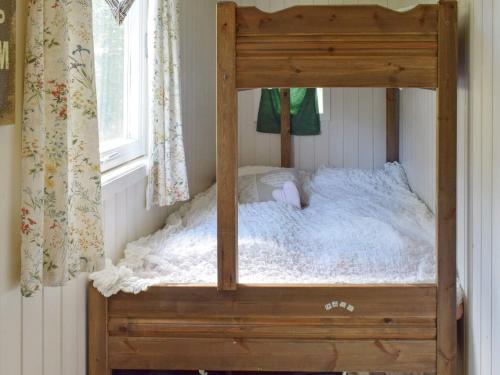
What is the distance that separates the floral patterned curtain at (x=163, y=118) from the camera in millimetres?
2555


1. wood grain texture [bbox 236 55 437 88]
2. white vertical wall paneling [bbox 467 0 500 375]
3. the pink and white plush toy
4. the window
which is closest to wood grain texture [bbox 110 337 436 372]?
white vertical wall paneling [bbox 467 0 500 375]

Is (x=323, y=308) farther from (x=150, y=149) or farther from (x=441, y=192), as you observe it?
(x=150, y=149)

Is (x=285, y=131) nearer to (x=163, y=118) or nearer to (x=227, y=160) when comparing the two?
(x=163, y=118)

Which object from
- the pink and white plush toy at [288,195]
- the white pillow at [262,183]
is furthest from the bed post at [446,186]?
the white pillow at [262,183]

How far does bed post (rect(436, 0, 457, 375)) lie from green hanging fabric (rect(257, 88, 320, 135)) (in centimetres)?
229

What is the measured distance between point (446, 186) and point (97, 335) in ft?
3.77

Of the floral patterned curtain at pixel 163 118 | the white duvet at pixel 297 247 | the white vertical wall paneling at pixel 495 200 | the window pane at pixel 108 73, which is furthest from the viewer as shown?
the floral patterned curtain at pixel 163 118

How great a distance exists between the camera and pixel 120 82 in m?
2.45

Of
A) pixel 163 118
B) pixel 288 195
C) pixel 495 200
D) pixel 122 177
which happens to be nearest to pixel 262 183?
pixel 288 195

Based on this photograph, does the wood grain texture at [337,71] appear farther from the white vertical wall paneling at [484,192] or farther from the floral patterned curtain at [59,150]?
the floral patterned curtain at [59,150]

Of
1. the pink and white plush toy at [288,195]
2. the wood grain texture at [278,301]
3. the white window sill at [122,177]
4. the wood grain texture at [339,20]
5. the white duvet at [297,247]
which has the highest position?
the wood grain texture at [339,20]

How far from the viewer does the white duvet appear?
2.03m

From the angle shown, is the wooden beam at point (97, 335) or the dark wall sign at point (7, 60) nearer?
the dark wall sign at point (7, 60)

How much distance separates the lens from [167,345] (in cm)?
190
